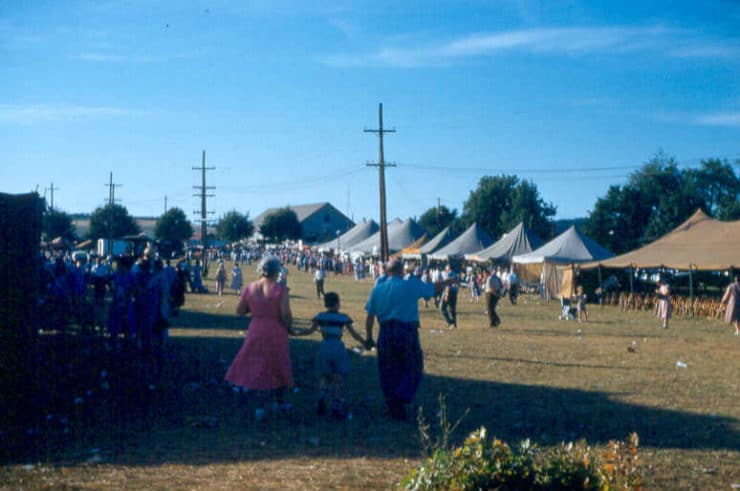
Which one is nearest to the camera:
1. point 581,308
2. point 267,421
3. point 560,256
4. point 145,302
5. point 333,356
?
point 267,421

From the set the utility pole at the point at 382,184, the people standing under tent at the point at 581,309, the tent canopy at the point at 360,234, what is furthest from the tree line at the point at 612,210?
the people standing under tent at the point at 581,309

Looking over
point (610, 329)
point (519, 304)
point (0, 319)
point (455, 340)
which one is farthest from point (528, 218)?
point (0, 319)

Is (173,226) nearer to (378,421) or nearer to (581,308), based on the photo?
(581,308)

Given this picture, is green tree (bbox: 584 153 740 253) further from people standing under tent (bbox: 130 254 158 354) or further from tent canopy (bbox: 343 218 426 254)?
people standing under tent (bbox: 130 254 158 354)

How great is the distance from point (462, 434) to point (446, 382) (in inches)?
161

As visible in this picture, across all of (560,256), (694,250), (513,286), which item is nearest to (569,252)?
(560,256)

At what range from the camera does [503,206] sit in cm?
8844

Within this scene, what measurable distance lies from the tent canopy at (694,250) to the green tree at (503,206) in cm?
4684

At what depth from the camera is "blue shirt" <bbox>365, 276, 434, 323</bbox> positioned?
9.20 meters

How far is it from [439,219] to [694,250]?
222 ft

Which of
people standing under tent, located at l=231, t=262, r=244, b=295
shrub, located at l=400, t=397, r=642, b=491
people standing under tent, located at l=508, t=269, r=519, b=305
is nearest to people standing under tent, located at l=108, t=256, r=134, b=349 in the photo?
shrub, located at l=400, t=397, r=642, b=491

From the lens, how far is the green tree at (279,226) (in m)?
120

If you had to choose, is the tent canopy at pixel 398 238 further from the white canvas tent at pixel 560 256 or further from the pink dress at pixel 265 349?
the pink dress at pixel 265 349

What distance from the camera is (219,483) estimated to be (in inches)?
242
